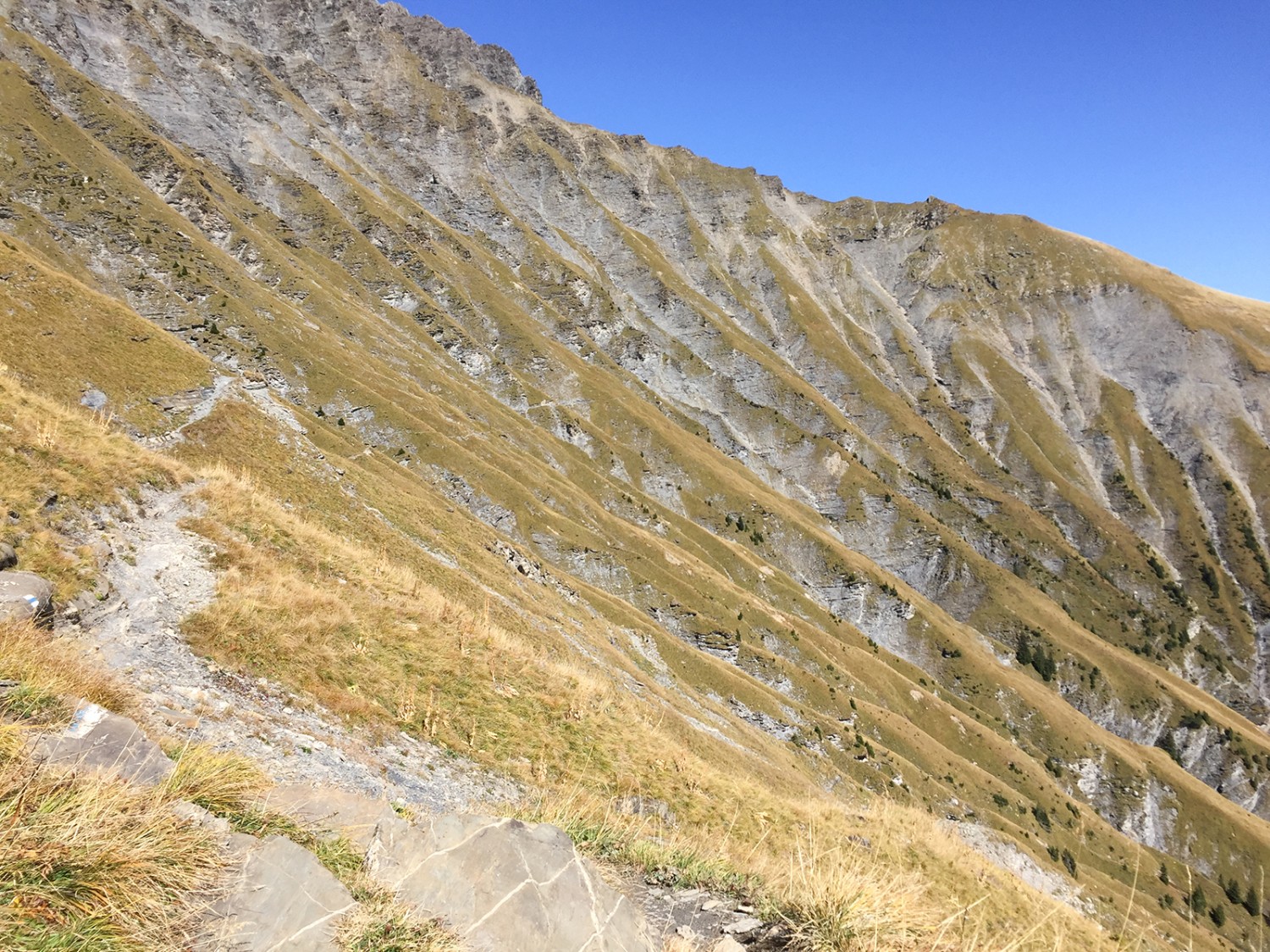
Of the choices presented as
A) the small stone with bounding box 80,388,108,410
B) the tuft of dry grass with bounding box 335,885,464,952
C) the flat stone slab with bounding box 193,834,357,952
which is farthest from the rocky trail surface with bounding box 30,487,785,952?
the small stone with bounding box 80,388,108,410

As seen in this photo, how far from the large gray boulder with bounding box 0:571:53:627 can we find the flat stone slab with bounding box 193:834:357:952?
7.37 metres

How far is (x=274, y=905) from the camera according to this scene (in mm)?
5008

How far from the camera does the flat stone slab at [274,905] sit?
15.6 ft

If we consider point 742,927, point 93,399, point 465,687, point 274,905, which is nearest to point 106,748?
point 274,905

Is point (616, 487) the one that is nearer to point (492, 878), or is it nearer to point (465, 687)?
point (465, 687)

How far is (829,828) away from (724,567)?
9846cm

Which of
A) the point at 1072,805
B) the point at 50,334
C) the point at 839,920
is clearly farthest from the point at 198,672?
the point at 1072,805

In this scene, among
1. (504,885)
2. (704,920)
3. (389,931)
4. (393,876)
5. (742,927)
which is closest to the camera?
(389,931)

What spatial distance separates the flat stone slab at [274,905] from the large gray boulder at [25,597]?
737 cm

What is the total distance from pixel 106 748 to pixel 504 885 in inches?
160

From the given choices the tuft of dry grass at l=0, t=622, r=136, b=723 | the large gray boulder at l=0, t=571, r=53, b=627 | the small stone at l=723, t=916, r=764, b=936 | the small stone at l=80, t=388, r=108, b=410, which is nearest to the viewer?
the tuft of dry grass at l=0, t=622, r=136, b=723

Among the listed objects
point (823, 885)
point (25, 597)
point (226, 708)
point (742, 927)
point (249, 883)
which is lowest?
point (226, 708)

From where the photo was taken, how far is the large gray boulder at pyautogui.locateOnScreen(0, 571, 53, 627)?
32.4ft

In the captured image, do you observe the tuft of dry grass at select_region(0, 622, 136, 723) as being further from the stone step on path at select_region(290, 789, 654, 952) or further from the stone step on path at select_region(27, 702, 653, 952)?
the stone step on path at select_region(290, 789, 654, 952)
